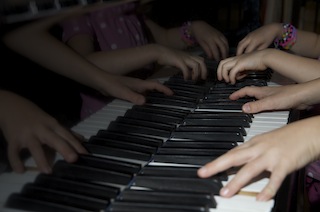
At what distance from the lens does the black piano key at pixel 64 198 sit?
0.64m

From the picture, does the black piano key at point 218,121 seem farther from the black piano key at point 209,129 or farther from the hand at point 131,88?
the hand at point 131,88

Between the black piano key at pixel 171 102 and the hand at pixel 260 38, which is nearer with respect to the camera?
the black piano key at pixel 171 102

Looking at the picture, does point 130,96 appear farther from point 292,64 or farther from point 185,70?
point 292,64

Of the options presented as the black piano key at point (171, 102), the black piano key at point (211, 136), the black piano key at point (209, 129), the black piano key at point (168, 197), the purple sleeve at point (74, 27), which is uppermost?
the purple sleeve at point (74, 27)

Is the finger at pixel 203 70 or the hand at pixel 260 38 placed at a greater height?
the hand at pixel 260 38

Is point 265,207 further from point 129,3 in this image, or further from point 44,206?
point 129,3

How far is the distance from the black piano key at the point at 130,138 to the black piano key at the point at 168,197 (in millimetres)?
177

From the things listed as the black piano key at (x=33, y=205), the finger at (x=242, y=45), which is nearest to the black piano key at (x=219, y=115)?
the finger at (x=242, y=45)

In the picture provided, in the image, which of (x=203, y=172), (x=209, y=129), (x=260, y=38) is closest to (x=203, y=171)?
(x=203, y=172)

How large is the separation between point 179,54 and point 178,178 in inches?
18.4

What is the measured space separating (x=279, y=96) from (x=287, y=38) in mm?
346

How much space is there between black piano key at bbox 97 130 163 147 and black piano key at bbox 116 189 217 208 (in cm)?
18

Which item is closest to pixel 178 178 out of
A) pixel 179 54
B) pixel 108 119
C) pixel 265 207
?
pixel 265 207

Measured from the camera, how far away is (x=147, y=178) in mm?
699
